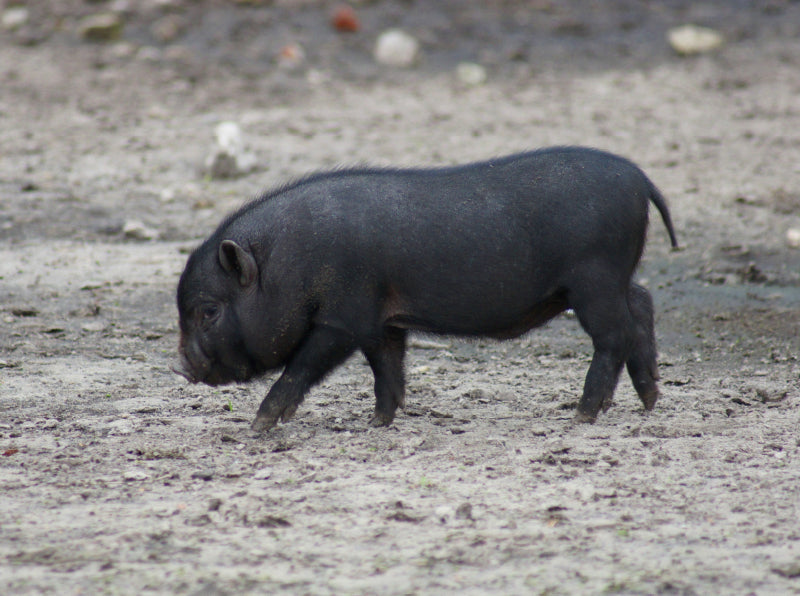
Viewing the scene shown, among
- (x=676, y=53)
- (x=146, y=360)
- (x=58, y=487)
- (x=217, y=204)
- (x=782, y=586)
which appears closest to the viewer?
(x=782, y=586)

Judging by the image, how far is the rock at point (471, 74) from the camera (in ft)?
39.6

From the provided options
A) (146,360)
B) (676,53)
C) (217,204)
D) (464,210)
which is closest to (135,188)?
(217,204)

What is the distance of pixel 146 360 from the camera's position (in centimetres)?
632

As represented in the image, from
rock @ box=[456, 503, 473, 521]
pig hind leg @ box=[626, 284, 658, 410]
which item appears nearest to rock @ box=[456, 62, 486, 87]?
pig hind leg @ box=[626, 284, 658, 410]

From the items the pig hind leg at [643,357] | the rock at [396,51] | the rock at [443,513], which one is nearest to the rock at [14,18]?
the rock at [396,51]

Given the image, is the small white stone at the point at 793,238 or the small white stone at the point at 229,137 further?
the small white stone at the point at 229,137

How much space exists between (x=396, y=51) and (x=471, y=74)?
899 mm

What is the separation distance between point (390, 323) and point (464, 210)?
61 centimetres

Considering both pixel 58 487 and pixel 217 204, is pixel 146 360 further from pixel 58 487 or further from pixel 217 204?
pixel 217 204

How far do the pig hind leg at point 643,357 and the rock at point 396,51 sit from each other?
24.3 feet

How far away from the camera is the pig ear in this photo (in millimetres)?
5074

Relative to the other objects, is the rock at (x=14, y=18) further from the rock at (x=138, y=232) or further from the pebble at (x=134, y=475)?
the pebble at (x=134, y=475)

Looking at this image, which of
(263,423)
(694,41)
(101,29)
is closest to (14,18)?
(101,29)

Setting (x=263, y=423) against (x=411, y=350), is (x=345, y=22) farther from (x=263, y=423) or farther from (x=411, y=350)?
(x=263, y=423)
